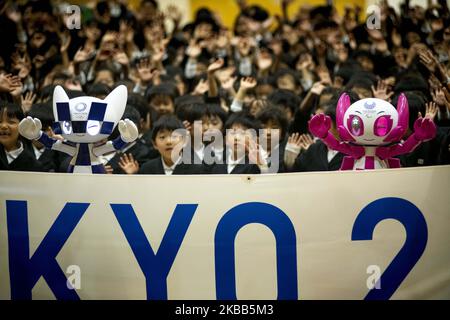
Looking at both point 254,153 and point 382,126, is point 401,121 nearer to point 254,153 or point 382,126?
point 382,126

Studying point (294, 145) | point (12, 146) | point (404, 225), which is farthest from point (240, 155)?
point (12, 146)

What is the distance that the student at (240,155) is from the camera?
4.16 metres

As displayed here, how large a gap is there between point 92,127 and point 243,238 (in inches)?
40.3

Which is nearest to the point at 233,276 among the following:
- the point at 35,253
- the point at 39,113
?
the point at 35,253

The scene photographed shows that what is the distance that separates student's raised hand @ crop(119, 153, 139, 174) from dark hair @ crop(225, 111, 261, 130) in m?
0.78

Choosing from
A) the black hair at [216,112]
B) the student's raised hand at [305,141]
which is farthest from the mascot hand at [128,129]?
the black hair at [216,112]

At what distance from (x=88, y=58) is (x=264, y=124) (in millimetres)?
2619

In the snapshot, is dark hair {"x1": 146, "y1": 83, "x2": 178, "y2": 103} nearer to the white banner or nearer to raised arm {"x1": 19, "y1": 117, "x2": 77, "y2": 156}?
raised arm {"x1": 19, "y1": 117, "x2": 77, "y2": 156}

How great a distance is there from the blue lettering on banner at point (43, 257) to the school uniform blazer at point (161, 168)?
112 centimetres

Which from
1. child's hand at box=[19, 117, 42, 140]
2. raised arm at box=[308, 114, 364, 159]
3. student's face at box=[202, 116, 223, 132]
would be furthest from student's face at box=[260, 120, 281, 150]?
→ child's hand at box=[19, 117, 42, 140]

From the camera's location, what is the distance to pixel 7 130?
14.0 ft

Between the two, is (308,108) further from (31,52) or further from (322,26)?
(31,52)

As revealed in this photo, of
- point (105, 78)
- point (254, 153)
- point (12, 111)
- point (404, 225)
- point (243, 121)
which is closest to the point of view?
point (404, 225)

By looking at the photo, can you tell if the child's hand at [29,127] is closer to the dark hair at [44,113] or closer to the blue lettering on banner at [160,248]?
the blue lettering on banner at [160,248]
